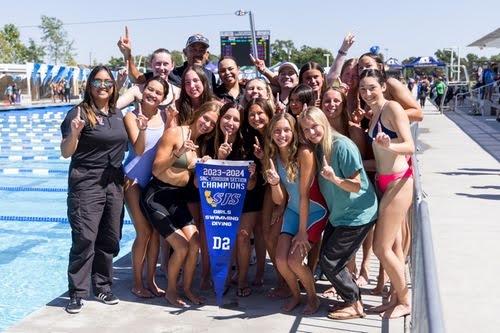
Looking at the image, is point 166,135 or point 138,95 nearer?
point 166,135

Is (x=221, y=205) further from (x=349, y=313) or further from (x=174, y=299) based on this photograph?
(x=349, y=313)

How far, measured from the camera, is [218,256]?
14.1 ft

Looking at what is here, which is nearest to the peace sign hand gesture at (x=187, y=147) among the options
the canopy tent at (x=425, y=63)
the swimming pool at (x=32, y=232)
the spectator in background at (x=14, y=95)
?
the swimming pool at (x=32, y=232)

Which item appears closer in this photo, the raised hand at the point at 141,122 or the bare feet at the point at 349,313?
the bare feet at the point at 349,313

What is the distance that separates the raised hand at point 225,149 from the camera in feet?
13.6

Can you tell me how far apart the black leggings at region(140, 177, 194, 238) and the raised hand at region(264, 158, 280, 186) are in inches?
29.5

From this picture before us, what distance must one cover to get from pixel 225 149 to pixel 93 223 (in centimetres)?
112

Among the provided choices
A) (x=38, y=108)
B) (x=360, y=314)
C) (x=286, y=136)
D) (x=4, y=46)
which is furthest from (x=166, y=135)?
(x=4, y=46)

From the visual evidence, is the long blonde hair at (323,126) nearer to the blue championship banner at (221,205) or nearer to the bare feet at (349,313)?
the blue championship banner at (221,205)

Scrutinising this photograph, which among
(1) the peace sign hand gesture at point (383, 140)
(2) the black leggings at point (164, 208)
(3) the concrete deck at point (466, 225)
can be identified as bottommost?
(3) the concrete deck at point (466, 225)

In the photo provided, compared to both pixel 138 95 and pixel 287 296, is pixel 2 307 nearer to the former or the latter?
pixel 138 95

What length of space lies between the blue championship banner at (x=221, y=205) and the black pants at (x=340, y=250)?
28.1 inches

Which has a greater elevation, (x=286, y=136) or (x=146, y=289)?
(x=286, y=136)

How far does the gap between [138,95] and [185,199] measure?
100 cm
